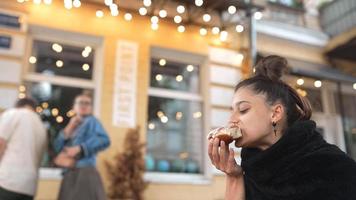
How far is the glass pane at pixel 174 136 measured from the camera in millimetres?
6309

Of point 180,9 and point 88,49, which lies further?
point 180,9

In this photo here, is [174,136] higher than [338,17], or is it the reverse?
[338,17]

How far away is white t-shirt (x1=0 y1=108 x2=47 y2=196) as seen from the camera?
12.8 feet

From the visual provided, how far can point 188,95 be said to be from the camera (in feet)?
22.3

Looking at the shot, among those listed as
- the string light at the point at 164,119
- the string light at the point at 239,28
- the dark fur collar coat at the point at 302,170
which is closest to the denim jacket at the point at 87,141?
the string light at the point at 164,119

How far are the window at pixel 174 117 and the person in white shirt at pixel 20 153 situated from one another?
2303mm

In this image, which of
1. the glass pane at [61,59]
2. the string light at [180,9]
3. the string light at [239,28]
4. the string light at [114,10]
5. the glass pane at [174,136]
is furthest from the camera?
the string light at [239,28]

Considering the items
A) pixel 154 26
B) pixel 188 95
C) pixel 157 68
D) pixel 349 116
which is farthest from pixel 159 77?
pixel 349 116

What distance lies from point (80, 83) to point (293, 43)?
4.38m

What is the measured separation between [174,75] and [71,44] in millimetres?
1853

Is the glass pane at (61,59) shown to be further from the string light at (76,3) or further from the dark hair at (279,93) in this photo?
the dark hair at (279,93)

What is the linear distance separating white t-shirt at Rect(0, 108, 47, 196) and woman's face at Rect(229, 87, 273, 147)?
2.99 metres

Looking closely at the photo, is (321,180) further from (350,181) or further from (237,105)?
(237,105)

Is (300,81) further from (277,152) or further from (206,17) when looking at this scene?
(277,152)
